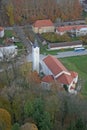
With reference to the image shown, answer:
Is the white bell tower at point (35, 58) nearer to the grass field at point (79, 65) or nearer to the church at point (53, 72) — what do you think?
the church at point (53, 72)

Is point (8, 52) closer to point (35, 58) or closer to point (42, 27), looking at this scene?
point (35, 58)

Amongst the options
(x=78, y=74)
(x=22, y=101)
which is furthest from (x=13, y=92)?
(x=78, y=74)

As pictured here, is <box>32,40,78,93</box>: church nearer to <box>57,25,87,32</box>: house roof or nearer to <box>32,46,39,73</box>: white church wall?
<box>32,46,39,73</box>: white church wall

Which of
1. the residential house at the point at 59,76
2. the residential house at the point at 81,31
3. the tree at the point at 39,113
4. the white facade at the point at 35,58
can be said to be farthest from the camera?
the residential house at the point at 81,31

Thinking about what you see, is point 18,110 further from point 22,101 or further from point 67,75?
point 67,75

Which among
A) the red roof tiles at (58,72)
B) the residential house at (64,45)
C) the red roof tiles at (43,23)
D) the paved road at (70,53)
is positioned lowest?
the paved road at (70,53)

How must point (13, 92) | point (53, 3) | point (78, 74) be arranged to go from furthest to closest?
point (53, 3), point (78, 74), point (13, 92)

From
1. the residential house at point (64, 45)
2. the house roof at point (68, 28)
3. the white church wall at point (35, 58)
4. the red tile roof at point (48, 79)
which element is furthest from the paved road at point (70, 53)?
the red tile roof at point (48, 79)
